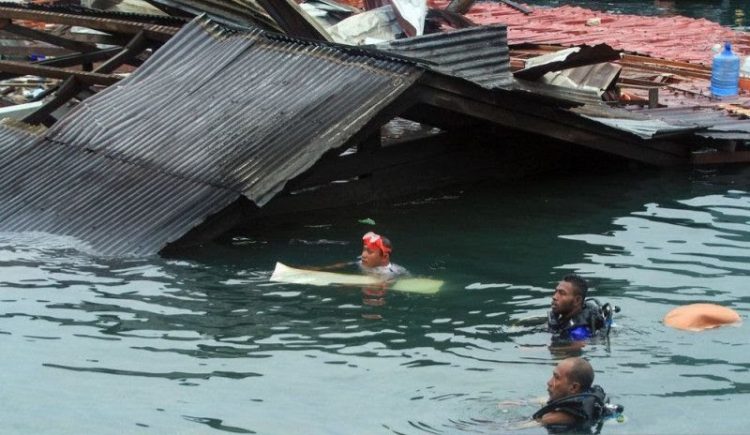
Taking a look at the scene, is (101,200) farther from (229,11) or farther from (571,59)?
(571,59)

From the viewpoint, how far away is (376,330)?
38.8 ft

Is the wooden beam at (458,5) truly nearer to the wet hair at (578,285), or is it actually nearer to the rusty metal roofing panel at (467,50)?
the rusty metal roofing panel at (467,50)

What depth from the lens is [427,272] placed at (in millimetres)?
13852

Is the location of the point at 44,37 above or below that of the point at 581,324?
above

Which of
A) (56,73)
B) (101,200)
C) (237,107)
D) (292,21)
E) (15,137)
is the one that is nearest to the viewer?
(101,200)

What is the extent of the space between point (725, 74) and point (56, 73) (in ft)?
34.0

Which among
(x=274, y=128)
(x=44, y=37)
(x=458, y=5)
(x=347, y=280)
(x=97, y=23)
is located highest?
(x=458, y=5)

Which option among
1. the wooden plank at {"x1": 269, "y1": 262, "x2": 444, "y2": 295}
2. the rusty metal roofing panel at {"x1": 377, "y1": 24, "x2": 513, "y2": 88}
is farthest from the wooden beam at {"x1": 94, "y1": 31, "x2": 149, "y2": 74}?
the wooden plank at {"x1": 269, "y1": 262, "x2": 444, "y2": 295}

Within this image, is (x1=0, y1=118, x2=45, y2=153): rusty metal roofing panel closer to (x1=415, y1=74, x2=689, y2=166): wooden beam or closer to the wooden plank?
the wooden plank

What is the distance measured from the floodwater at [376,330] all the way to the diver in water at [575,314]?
16 centimetres

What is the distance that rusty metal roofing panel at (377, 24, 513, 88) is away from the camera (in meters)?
15.6

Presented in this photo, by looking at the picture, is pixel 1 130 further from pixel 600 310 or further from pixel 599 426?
pixel 599 426

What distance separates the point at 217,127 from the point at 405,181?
300 cm

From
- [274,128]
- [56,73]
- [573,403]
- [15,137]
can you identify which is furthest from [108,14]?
[573,403]
